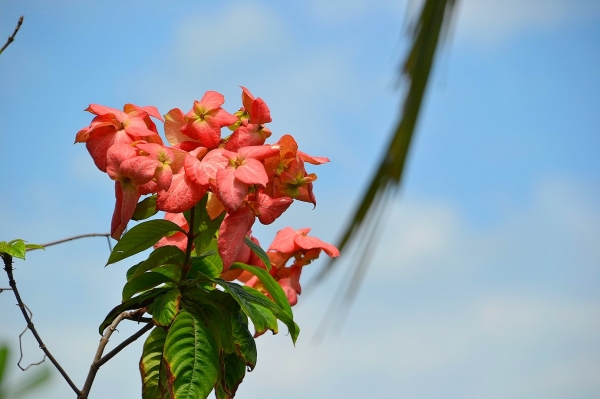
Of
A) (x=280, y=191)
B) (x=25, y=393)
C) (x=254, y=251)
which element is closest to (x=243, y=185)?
(x=280, y=191)

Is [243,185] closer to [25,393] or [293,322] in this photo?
[293,322]

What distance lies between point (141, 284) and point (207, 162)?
0.80 ft

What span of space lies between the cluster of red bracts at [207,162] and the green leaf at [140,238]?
0.23ft

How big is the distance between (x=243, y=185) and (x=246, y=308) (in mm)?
192

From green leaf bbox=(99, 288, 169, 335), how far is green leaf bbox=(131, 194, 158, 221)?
0.13 meters

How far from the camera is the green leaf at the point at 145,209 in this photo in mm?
1149

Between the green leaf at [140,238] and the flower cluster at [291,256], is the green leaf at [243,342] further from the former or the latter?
the flower cluster at [291,256]

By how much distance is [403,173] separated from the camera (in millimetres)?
330

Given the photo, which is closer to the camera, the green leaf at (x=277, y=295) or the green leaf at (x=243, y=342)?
the green leaf at (x=243, y=342)

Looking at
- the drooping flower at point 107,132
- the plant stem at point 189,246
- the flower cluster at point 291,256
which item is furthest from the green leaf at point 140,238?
the flower cluster at point 291,256

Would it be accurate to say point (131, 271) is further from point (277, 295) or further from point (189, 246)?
point (277, 295)

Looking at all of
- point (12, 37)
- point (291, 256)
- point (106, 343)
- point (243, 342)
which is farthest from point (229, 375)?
point (12, 37)

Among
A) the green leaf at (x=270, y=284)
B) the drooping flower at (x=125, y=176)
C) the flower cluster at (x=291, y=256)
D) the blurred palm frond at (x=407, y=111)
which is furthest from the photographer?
the flower cluster at (x=291, y=256)

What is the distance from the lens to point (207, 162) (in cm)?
110
